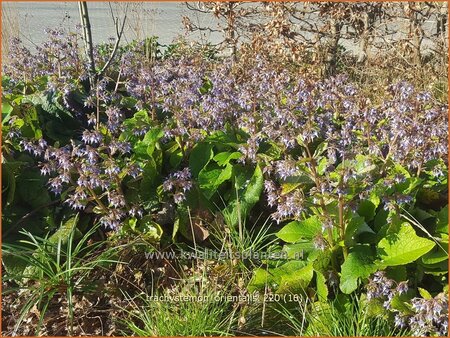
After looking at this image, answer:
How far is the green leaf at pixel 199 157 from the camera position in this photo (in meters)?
3.45

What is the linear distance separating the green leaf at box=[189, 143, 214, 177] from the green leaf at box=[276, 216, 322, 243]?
0.73 metres

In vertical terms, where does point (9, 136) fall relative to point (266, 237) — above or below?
above

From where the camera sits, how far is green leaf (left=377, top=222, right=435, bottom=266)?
2693 mm

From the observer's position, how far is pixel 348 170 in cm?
267

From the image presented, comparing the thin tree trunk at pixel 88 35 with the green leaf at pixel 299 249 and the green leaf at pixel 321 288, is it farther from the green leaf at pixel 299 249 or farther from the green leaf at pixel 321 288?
the green leaf at pixel 321 288

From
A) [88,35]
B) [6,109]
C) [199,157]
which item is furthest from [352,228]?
[88,35]

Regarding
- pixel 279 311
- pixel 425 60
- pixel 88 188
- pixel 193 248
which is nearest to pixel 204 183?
pixel 193 248

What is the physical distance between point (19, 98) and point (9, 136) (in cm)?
64

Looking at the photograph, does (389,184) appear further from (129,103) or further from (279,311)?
(129,103)

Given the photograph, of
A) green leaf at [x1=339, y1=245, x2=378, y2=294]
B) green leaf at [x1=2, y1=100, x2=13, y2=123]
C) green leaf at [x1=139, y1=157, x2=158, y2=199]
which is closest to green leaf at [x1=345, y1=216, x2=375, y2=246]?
green leaf at [x1=339, y1=245, x2=378, y2=294]

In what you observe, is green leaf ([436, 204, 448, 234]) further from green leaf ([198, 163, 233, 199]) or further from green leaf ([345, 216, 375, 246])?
green leaf ([198, 163, 233, 199])

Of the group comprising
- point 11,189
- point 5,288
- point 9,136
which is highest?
point 9,136

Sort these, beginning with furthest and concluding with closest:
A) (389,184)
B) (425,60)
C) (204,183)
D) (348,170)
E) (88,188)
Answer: (425,60) < (204,183) < (88,188) < (389,184) < (348,170)

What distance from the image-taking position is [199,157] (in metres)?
3.47
